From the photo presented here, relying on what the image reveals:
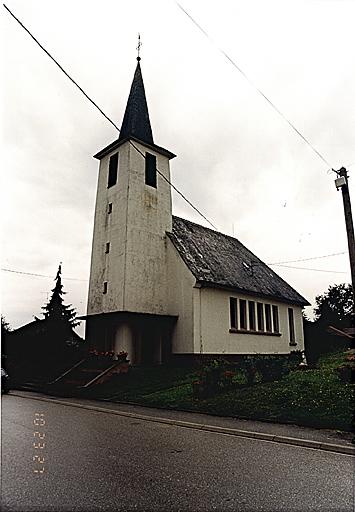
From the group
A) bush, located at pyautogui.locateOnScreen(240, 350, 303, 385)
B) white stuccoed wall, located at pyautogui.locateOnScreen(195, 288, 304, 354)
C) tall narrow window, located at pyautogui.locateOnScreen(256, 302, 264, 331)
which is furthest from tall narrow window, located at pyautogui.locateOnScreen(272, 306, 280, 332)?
bush, located at pyautogui.locateOnScreen(240, 350, 303, 385)

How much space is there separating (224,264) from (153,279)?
5078mm

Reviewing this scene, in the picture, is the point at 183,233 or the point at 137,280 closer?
the point at 137,280

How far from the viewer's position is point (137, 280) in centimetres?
2180

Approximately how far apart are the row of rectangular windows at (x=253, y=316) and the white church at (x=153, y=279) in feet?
0.20

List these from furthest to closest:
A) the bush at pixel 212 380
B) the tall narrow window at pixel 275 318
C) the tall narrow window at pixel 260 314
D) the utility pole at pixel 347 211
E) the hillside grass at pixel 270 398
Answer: the tall narrow window at pixel 275 318 < the tall narrow window at pixel 260 314 < the bush at pixel 212 380 < the utility pole at pixel 347 211 < the hillside grass at pixel 270 398

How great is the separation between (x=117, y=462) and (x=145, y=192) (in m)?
18.4

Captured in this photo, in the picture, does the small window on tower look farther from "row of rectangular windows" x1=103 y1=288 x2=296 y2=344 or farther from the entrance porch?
the entrance porch

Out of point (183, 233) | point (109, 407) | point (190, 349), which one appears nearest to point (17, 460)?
point (109, 407)

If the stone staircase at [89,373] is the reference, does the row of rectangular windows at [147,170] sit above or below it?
above

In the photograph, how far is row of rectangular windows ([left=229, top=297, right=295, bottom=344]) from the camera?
2361 cm

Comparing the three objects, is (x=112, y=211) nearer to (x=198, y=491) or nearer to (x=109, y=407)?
(x=109, y=407)

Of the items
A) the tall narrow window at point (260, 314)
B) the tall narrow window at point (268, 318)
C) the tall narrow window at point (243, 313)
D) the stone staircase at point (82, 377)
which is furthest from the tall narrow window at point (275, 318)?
the stone staircase at point (82, 377)

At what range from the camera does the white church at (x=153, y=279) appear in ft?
70.0

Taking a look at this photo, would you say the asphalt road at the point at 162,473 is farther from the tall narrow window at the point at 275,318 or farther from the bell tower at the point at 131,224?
the tall narrow window at the point at 275,318
